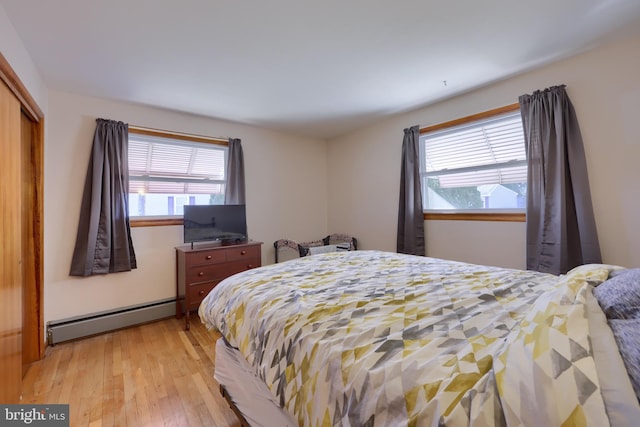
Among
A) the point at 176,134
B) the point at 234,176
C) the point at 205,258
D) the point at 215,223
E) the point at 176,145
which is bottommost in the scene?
the point at 205,258

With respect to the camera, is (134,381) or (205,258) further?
(205,258)

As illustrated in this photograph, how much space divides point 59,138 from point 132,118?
677 mm

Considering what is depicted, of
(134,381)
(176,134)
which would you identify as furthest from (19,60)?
(134,381)

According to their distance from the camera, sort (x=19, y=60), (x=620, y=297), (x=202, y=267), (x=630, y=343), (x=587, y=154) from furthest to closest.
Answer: (x=202, y=267) < (x=587, y=154) < (x=19, y=60) < (x=620, y=297) < (x=630, y=343)

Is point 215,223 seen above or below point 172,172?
below

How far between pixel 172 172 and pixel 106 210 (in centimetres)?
85

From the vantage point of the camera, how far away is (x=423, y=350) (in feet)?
2.60

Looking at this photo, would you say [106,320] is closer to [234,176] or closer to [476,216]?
[234,176]

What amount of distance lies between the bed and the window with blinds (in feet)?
4.75

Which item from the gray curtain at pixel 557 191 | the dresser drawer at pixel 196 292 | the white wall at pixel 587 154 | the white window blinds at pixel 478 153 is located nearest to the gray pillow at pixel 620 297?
the gray curtain at pixel 557 191

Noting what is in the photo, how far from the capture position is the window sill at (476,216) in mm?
2572

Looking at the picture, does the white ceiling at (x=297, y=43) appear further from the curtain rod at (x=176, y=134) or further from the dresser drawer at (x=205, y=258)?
the dresser drawer at (x=205, y=258)

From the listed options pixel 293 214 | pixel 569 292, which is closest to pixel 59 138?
pixel 293 214

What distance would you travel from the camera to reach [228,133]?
3697 millimetres
